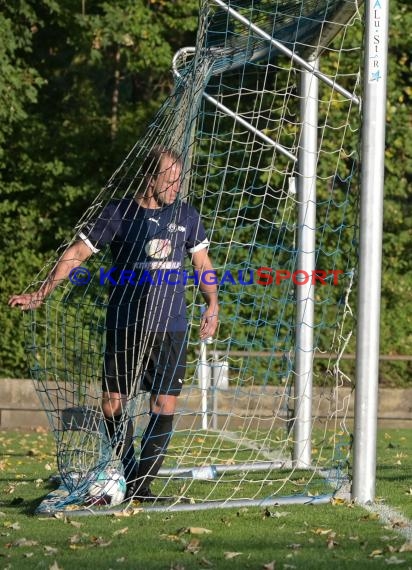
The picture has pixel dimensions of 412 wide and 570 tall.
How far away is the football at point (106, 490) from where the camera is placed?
6.48 meters

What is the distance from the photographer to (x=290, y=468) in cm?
843

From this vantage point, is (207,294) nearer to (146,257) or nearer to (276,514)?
(146,257)

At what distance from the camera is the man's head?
6.80 meters

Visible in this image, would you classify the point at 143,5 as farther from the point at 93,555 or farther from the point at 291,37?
the point at 93,555

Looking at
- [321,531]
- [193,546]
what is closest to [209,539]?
[193,546]

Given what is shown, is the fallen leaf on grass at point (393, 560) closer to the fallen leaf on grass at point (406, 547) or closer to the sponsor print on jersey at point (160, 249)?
the fallen leaf on grass at point (406, 547)

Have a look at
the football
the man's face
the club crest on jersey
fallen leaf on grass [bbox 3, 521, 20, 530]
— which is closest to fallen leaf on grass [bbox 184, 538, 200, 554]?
fallen leaf on grass [bbox 3, 521, 20, 530]

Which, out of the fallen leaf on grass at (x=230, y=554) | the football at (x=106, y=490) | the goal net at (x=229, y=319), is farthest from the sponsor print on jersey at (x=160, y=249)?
the fallen leaf on grass at (x=230, y=554)

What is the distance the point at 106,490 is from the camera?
6508 millimetres

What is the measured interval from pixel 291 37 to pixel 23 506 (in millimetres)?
3831

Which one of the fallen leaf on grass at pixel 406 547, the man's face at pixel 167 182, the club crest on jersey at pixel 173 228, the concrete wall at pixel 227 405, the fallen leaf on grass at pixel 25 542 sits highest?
the man's face at pixel 167 182

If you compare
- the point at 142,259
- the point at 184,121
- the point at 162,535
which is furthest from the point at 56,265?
the point at 162,535

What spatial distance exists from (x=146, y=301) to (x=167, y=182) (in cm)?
70

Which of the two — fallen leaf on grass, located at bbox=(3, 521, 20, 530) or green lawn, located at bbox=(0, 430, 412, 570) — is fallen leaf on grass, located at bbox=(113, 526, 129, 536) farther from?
fallen leaf on grass, located at bbox=(3, 521, 20, 530)
